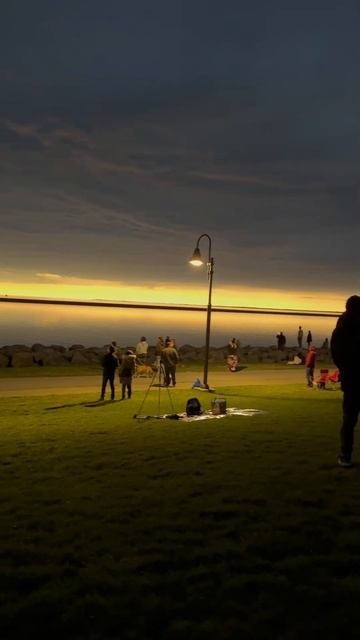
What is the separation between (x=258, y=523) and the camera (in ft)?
23.1

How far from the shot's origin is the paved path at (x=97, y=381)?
23531mm

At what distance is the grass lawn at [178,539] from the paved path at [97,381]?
35.7ft

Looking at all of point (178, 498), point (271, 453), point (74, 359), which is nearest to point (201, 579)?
point (178, 498)

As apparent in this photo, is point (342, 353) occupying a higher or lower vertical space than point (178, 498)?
higher

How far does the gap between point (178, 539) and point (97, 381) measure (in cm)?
2129

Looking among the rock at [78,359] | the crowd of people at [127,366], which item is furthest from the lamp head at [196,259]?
the rock at [78,359]

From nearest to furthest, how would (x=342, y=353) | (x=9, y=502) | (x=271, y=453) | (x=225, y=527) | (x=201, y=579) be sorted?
1. (x=201, y=579)
2. (x=225, y=527)
3. (x=9, y=502)
4. (x=342, y=353)
5. (x=271, y=453)

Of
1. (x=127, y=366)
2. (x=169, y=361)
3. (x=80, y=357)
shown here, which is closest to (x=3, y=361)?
(x=80, y=357)

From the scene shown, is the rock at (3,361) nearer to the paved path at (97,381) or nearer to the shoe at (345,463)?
the paved path at (97,381)

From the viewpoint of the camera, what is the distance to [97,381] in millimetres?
27469

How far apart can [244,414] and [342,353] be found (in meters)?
7.52

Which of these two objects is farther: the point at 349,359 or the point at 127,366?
the point at 127,366

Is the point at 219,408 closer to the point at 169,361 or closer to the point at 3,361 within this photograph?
the point at 169,361

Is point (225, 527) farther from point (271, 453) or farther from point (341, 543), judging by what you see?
point (271, 453)
